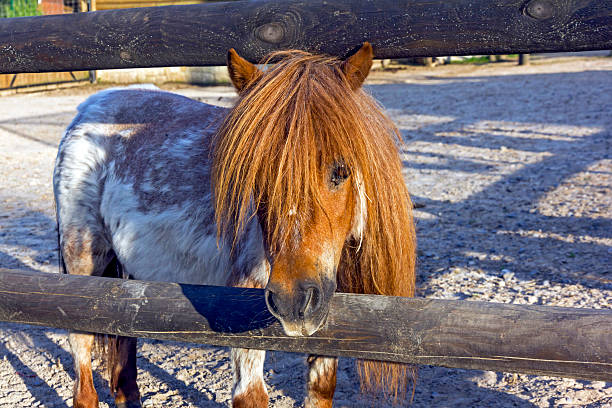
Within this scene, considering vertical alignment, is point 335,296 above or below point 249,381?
above

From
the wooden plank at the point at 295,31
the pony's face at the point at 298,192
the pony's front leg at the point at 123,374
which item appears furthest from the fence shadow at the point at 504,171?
the pony's front leg at the point at 123,374

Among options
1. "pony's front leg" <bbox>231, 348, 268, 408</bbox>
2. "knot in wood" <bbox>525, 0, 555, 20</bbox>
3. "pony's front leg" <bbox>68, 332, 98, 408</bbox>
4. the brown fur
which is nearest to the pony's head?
"knot in wood" <bbox>525, 0, 555, 20</bbox>

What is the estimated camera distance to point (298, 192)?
1.57 metres

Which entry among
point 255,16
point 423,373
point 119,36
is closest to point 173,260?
point 119,36

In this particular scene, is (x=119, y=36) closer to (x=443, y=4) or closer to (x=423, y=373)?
(x=443, y=4)

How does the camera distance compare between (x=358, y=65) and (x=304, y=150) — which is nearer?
(x=304, y=150)

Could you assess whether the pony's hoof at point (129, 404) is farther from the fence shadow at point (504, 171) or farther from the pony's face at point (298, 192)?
the fence shadow at point (504, 171)

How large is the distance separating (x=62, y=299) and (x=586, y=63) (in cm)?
1776

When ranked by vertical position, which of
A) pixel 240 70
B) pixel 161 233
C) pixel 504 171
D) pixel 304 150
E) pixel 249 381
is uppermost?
pixel 240 70

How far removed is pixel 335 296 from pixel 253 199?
1.38 ft

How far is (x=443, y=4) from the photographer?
1773 mm

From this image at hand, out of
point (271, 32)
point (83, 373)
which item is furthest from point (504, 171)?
point (271, 32)

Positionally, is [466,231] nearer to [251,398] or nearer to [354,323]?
[251,398]

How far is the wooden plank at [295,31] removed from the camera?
1.69 meters
